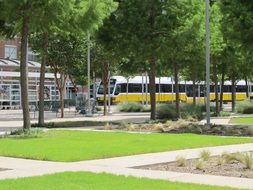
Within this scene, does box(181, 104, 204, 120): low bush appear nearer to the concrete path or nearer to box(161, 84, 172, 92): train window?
the concrete path

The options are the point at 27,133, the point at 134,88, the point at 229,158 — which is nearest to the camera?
the point at 229,158

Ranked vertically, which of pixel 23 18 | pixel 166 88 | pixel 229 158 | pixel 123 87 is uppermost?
pixel 23 18

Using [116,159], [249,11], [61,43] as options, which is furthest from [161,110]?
[116,159]

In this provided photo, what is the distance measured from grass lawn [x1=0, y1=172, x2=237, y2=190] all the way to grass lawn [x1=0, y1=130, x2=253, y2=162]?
3.46m

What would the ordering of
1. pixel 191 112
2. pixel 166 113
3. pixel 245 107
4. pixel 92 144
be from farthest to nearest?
pixel 245 107
pixel 191 112
pixel 166 113
pixel 92 144

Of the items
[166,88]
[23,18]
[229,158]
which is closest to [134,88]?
[166,88]

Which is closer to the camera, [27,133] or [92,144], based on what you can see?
[92,144]

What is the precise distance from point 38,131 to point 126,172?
1140 centimetres

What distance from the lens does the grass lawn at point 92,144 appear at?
16.5m

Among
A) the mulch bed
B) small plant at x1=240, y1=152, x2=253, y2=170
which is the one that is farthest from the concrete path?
Result: small plant at x1=240, y1=152, x2=253, y2=170

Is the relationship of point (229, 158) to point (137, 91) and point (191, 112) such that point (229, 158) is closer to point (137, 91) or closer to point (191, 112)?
point (191, 112)

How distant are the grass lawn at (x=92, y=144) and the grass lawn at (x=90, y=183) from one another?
3457 mm

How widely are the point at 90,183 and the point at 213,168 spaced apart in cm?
378

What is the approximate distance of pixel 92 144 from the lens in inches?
769
